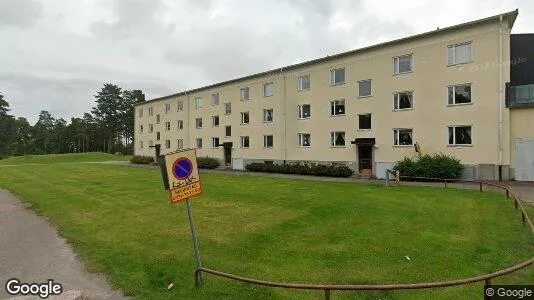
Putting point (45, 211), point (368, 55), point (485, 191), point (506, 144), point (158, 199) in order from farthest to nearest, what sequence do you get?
point (368, 55)
point (506, 144)
point (485, 191)
point (158, 199)
point (45, 211)

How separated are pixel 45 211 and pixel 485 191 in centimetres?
2064

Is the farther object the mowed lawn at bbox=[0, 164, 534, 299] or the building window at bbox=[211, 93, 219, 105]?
the building window at bbox=[211, 93, 219, 105]

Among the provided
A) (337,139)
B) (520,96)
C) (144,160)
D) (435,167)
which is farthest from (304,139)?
(144,160)

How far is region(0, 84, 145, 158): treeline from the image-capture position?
93312 mm

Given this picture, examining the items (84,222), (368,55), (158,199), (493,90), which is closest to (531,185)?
(493,90)

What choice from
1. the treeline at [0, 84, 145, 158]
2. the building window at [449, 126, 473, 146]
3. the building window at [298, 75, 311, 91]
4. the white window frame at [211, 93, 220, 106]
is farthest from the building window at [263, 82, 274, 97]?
the treeline at [0, 84, 145, 158]

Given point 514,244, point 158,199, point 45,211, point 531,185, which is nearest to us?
point 514,244

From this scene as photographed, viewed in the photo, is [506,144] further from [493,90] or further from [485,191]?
[485,191]

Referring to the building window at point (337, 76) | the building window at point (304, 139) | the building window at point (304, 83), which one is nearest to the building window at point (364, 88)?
the building window at point (337, 76)

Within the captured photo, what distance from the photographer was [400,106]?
88.4 feet

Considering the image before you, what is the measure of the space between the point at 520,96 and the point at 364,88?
10.7m

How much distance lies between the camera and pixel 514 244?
28.3 feet

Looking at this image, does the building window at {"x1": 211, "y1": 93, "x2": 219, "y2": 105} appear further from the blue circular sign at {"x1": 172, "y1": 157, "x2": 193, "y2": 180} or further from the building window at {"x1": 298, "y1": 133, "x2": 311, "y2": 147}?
the blue circular sign at {"x1": 172, "y1": 157, "x2": 193, "y2": 180}

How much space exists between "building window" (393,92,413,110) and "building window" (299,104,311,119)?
854 centimetres
